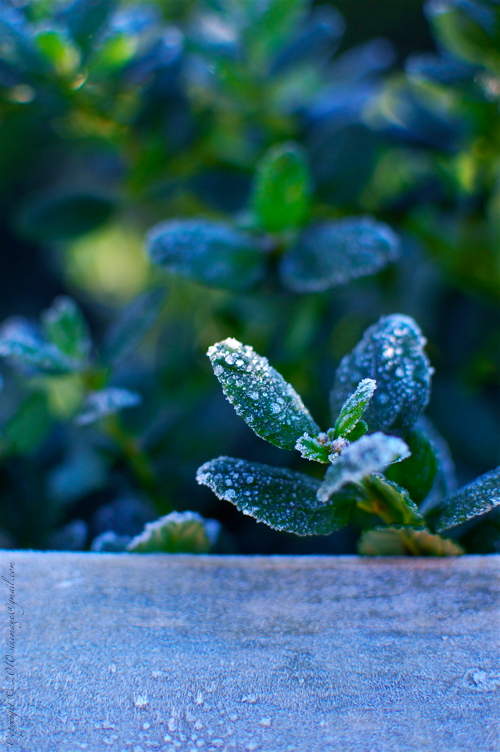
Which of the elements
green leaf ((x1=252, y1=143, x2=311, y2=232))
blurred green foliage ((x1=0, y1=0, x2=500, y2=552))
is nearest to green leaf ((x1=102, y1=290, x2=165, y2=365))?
blurred green foliage ((x1=0, y1=0, x2=500, y2=552))

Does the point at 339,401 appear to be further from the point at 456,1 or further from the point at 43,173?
the point at 43,173

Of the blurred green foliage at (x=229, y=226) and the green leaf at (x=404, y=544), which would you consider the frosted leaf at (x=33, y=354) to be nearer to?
the blurred green foliage at (x=229, y=226)

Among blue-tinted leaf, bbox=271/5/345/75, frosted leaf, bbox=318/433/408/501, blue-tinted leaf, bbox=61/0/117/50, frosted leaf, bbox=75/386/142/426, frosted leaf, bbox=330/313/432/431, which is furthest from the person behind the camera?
blue-tinted leaf, bbox=271/5/345/75

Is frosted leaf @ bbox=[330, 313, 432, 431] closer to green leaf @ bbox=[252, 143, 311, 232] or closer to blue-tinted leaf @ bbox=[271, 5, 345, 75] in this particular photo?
green leaf @ bbox=[252, 143, 311, 232]

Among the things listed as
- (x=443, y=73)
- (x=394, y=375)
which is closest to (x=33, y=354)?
(x=394, y=375)

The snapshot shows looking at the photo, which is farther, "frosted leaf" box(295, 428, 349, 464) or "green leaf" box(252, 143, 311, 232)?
"green leaf" box(252, 143, 311, 232)

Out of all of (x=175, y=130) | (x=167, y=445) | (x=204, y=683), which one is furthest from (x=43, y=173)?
(x=204, y=683)

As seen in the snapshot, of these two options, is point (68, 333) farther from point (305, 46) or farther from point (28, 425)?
point (305, 46)
